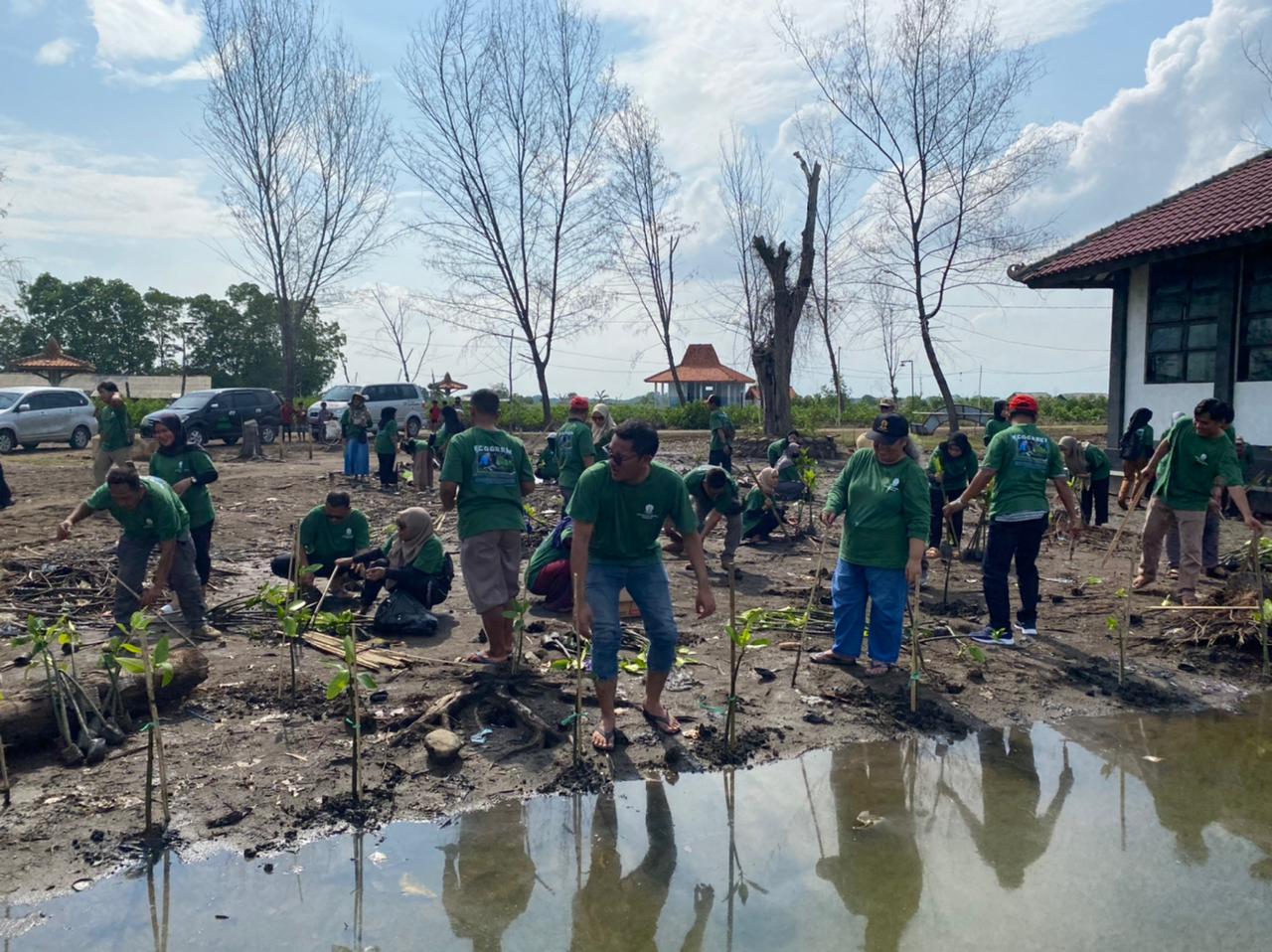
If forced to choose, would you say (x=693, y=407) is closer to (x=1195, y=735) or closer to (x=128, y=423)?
(x=128, y=423)

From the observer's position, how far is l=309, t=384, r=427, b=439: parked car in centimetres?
2683

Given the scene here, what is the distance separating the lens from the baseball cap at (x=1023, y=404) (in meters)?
6.27

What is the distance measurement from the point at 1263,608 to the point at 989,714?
6.78 feet

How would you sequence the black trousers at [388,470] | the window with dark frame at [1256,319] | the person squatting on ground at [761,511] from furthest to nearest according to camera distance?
1. the black trousers at [388,470]
2. the window with dark frame at [1256,319]
3. the person squatting on ground at [761,511]

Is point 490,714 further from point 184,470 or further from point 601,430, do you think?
point 601,430

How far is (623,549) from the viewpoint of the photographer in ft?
14.9

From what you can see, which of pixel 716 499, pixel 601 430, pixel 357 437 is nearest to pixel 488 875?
pixel 716 499

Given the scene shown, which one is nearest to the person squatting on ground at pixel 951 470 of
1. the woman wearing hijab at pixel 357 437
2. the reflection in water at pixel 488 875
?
the reflection in water at pixel 488 875

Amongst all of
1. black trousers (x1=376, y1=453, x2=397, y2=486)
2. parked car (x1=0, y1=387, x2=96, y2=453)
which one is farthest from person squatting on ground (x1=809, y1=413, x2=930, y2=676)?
parked car (x1=0, y1=387, x2=96, y2=453)

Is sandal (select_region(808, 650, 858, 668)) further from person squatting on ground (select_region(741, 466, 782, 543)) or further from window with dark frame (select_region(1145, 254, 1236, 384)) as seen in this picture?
window with dark frame (select_region(1145, 254, 1236, 384))

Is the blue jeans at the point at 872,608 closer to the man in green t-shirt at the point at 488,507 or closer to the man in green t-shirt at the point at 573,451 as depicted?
the man in green t-shirt at the point at 488,507

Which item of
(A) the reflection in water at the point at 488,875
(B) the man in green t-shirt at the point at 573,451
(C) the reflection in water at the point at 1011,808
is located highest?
(B) the man in green t-shirt at the point at 573,451

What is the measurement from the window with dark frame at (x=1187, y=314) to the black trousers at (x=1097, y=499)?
3.38 metres

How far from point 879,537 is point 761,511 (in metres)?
4.70
